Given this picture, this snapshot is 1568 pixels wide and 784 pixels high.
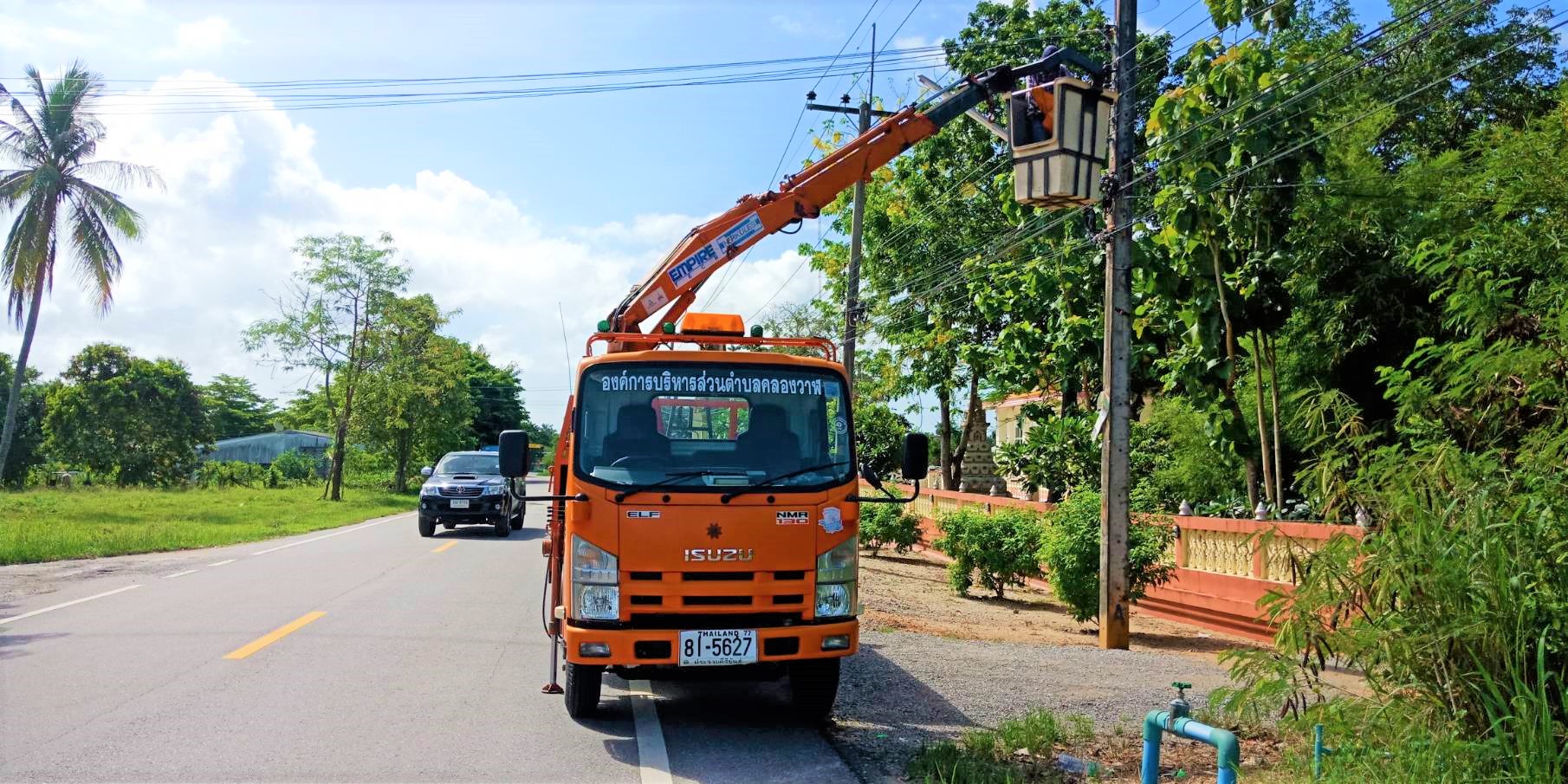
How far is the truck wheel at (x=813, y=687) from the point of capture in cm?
735

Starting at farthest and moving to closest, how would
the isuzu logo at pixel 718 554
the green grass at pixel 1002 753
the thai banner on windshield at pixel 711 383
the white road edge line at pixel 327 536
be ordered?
the white road edge line at pixel 327 536, the thai banner on windshield at pixel 711 383, the isuzu logo at pixel 718 554, the green grass at pixel 1002 753

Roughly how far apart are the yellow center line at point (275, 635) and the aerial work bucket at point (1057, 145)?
7633 mm

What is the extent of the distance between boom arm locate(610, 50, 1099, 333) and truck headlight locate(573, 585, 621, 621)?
428 cm

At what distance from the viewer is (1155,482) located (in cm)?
1789

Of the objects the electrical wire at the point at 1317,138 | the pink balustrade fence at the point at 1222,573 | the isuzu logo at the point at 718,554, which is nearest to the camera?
the isuzu logo at the point at 718,554

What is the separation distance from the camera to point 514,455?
25.6 ft

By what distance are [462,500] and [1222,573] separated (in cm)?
1570

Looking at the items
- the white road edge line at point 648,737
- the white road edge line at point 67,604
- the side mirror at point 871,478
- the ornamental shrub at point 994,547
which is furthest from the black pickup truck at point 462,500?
the side mirror at point 871,478

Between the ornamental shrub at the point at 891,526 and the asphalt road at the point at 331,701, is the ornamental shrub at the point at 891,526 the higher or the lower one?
the higher one

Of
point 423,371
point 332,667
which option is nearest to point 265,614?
point 332,667

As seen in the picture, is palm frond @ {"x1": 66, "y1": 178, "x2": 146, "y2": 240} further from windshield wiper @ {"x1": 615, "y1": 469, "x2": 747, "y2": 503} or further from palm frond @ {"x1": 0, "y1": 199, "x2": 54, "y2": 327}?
windshield wiper @ {"x1": 615, "y1": 469, "x2": 747, "y2": 503}

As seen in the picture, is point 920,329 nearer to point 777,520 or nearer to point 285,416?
point 777,520

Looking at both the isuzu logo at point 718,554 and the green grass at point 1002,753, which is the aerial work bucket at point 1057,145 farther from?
the green grass at point 1002,753

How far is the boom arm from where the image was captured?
10859 mm
